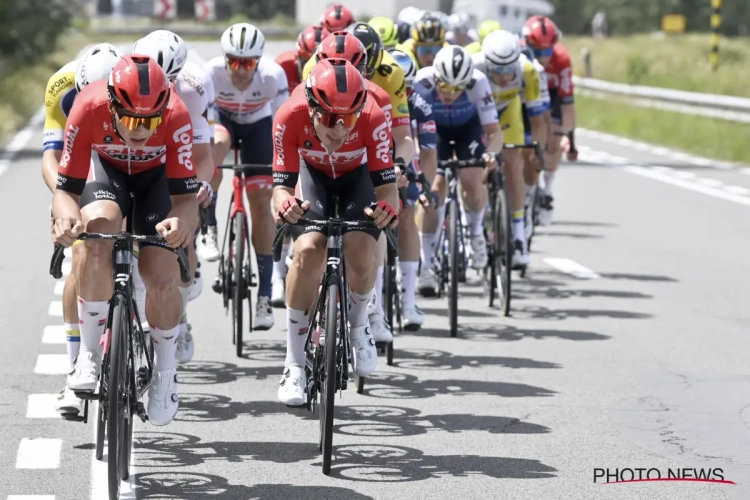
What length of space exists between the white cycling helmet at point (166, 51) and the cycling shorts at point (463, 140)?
3492 mm

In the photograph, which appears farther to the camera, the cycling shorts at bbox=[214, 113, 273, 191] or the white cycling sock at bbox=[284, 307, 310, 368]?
the cycling shorts at bbox=[214, 113, 273, 191]

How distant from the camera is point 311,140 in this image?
8086 millimetres

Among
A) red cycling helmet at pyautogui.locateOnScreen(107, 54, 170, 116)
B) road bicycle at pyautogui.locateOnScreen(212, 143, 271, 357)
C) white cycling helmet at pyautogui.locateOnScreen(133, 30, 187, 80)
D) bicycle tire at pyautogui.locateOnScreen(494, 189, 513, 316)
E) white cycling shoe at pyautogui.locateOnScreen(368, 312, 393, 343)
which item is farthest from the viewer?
bicycle tire at pyautogui.locateOnScreen(494, 189, 513, 316)

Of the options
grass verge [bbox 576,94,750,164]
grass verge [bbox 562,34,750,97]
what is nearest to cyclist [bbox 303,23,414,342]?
grass verge [bbox 576,94,750,164]

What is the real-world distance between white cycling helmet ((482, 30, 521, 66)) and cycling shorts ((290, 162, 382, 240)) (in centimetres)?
471

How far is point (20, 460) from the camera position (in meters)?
7.54

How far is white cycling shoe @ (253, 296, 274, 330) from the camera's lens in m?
10.9

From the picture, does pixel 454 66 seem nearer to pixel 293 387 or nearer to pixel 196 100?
pixel 196 100

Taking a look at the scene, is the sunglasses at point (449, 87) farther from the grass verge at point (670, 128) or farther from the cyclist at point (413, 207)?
the grass verge at point (670, 128)

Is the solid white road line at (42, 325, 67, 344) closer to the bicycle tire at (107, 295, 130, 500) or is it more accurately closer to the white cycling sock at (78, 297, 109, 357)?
the white cycling sock at (78, 297, 109, 357)

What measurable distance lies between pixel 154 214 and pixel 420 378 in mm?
2735

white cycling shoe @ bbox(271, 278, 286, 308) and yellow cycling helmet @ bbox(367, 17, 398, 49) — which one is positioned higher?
yellow cycling helmet @ bbox(367, 17, 398, 49)

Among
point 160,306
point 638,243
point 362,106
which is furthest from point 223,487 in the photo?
point 638,243

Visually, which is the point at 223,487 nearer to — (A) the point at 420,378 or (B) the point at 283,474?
(B) the point at 283,474
